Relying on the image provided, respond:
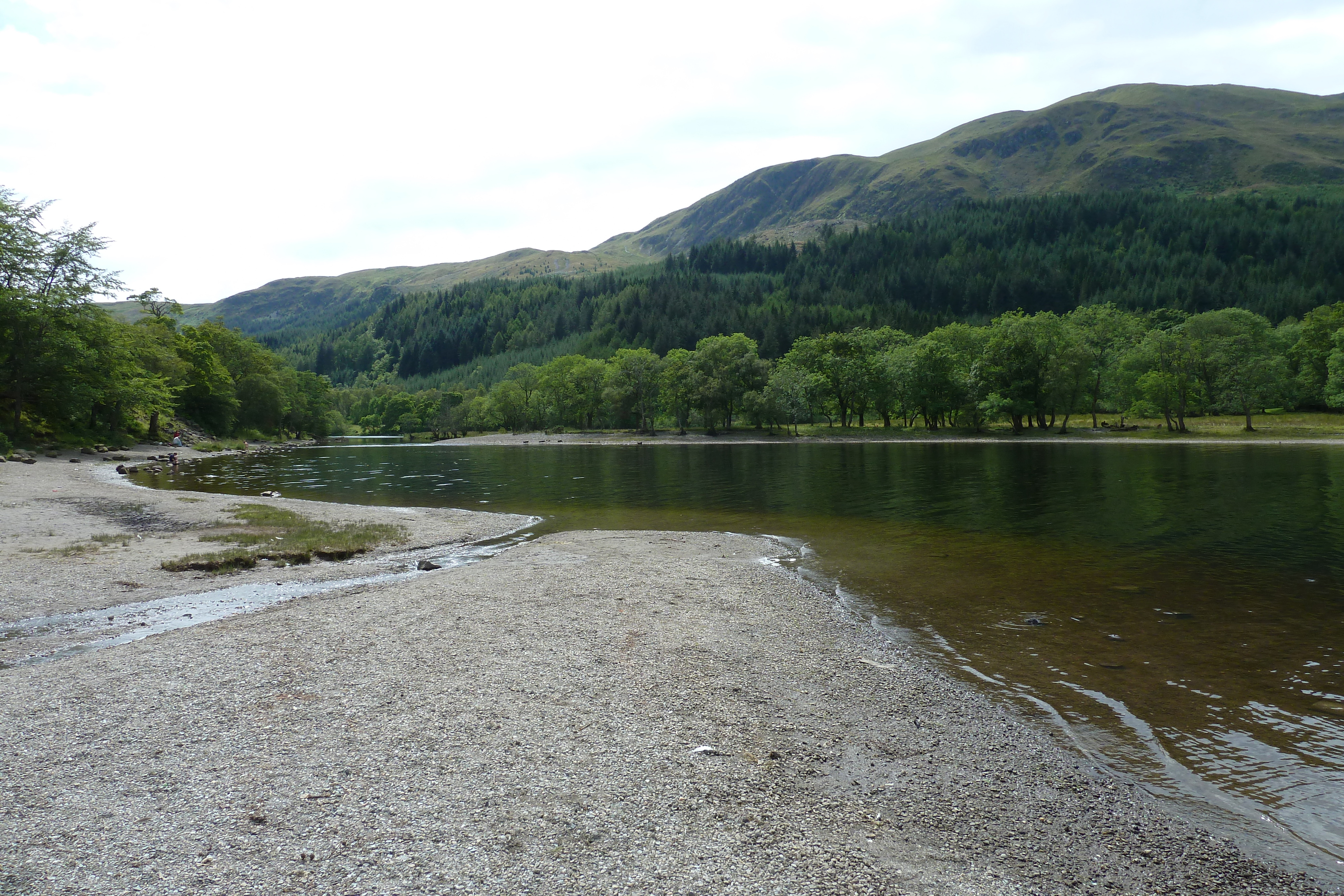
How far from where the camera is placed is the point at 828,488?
4584 cm

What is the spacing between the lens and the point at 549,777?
8.45 metres

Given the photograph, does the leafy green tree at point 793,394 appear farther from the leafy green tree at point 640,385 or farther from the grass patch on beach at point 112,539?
the grass patch on beach at point 112,539

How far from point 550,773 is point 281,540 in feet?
66.9

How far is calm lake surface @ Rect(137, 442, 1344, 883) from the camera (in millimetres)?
9367

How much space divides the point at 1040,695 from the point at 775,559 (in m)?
12.3

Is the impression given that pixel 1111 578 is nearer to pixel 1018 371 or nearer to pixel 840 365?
pixel 1018 371

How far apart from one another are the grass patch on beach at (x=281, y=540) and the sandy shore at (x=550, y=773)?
5.63 m

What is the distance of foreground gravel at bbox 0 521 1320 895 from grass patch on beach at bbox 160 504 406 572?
8012mm

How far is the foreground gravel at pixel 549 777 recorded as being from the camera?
21.9 feet

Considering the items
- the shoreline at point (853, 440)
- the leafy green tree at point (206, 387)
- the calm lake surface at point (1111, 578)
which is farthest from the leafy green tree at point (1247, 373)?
the leafy green tree at point (206, 387)

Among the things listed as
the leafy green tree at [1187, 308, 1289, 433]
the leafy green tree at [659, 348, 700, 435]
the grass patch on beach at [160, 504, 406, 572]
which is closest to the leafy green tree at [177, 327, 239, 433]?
the leafy green tree at [659, 348, 700, 435]

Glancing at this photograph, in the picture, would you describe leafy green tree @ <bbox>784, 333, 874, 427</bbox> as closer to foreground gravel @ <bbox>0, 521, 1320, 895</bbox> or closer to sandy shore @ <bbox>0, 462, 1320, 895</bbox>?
sandy shore @ <bbox>0, 462, 1320, 895</bbox>

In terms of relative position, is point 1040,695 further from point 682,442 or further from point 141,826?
point 682,442

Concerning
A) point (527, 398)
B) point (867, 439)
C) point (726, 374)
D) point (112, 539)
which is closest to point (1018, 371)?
point (867, 439)
